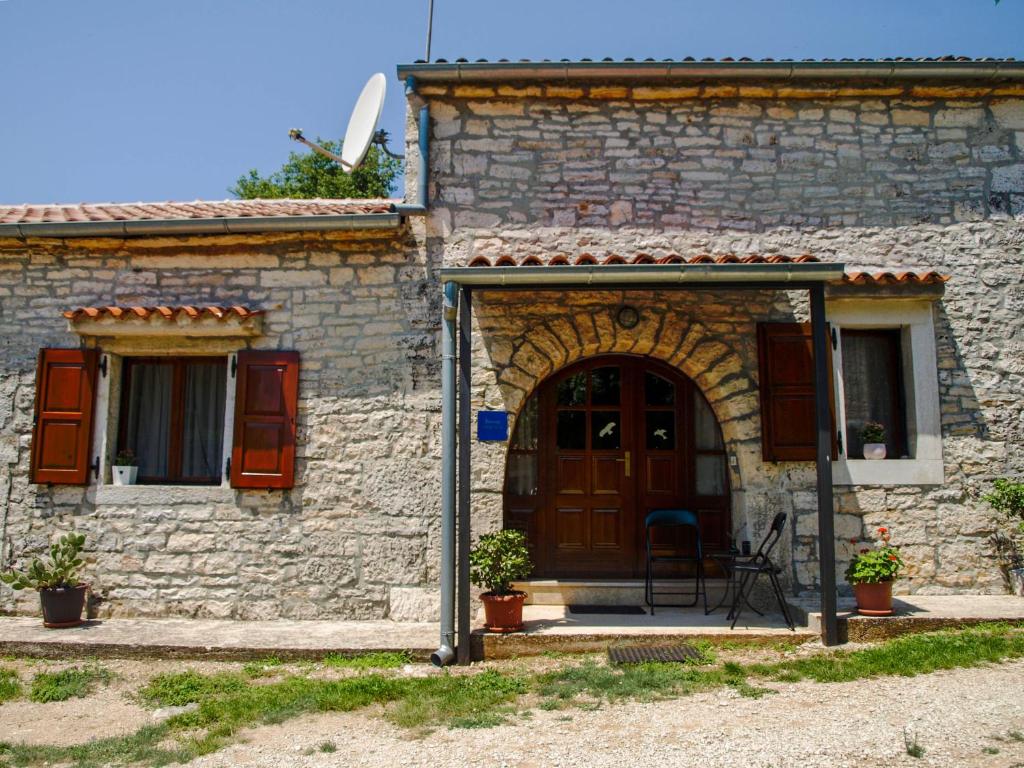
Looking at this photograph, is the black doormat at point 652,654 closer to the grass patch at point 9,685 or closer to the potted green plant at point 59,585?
the grass patch at point 9,685

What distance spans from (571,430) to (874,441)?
2439mm

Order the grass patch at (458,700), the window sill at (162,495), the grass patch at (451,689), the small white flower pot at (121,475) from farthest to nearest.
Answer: the small white flower pot at (121,475)
the window sill at (162,495)
the grass patch at (458,700)
the grass patch at (451,689)

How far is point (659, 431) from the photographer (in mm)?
6793

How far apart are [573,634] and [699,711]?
136cm

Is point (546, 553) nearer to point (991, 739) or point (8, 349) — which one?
point (991, 739)

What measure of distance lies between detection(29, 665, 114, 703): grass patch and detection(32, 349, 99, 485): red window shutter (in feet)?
5.84

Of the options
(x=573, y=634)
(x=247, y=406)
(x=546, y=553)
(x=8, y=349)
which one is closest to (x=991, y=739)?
(x=573, y=634)

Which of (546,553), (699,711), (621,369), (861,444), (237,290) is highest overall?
(237,290)

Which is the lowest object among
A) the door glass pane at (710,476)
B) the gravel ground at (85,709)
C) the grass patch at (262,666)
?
the gravel ground at (85,709)

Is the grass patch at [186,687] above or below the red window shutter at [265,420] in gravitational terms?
below

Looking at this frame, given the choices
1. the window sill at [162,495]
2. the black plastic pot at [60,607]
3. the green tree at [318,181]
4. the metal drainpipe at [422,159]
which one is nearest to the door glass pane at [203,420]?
the window sill at [162,495]

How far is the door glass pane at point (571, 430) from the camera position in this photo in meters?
6.76

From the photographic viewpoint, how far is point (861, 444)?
6.54m

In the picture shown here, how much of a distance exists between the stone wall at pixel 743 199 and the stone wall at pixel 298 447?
26.1 inches
